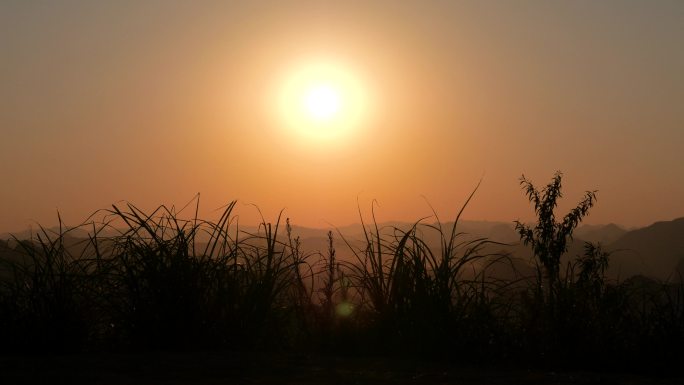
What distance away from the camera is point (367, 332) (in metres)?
4.75

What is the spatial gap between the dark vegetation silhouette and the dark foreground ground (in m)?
0.53

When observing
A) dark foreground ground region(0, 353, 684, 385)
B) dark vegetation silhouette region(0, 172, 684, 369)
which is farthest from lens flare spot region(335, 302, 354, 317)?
dark foreground ground region(0, 353, 684, 385)

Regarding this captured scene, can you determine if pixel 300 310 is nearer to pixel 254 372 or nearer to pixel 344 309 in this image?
pixel 344 309

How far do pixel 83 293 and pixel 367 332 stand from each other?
6.98 feet

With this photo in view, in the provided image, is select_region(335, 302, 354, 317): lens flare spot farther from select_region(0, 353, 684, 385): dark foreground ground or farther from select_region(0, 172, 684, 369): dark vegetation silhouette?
select_region(0, 353, 684, 385): dark foreground ground

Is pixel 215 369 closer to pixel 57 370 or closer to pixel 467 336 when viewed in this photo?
pixel 57 370

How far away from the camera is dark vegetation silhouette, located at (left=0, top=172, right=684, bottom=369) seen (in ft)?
14.8

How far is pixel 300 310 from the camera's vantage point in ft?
17.3

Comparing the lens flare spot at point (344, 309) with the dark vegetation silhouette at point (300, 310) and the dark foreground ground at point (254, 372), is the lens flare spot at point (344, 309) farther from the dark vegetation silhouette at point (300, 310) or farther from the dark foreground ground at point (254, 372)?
the dark foreground ground at point (254, 372)

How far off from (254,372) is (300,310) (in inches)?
69.4

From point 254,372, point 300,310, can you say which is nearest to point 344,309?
point 300,310

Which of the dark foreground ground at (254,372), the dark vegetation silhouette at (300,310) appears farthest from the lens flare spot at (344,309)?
the dark foreground ground at (254,372)

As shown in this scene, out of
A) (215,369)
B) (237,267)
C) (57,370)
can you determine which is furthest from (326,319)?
(57,370)

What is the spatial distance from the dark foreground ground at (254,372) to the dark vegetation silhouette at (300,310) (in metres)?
0.53
